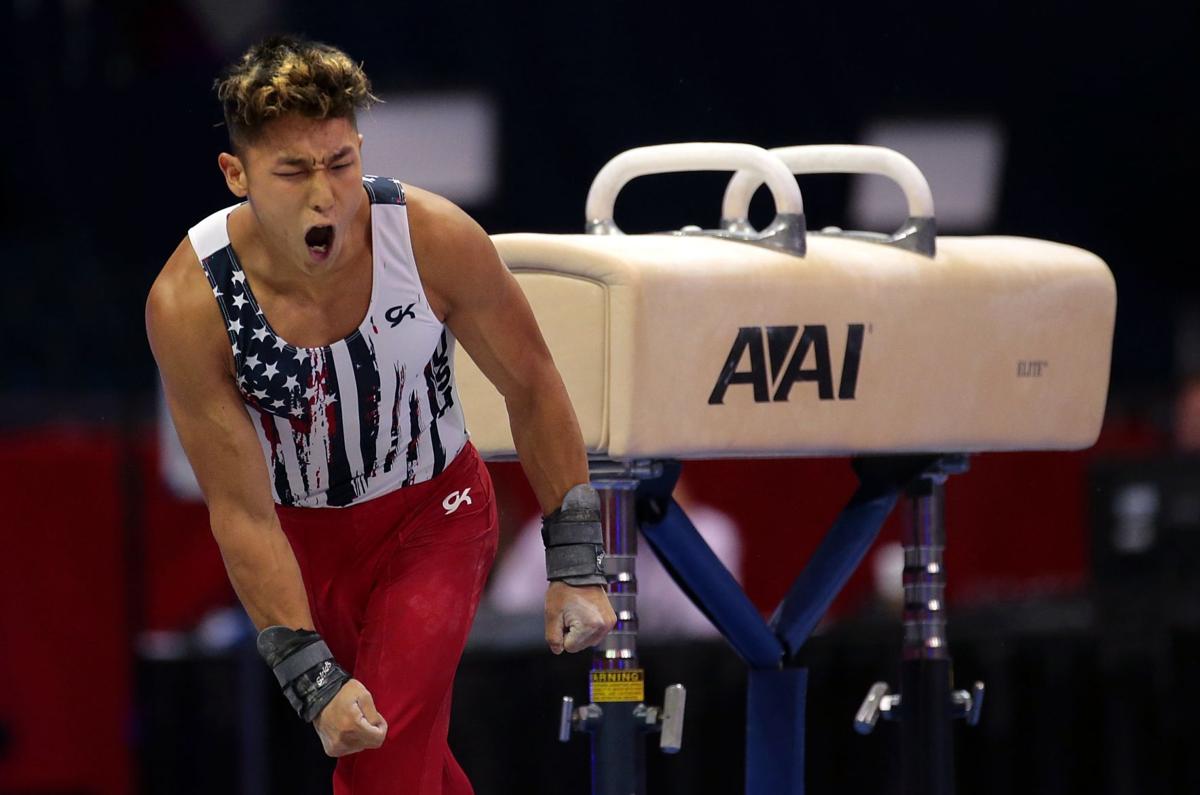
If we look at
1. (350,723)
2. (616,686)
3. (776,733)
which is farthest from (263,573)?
(776,733)

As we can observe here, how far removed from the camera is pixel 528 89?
6746mm

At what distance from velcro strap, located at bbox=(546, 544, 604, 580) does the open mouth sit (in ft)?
1.80

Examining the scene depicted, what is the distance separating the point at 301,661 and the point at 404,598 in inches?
9.1

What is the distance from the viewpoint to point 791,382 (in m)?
3.20

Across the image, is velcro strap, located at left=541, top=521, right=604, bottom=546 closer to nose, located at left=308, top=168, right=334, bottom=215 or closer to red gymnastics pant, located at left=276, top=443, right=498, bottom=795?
red gymnastics pant, located at left=276, top=443, right=498, bottom=795

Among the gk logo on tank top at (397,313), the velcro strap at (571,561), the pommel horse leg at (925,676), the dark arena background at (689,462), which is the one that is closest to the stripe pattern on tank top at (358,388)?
the gk logo on tank top at (397,313)

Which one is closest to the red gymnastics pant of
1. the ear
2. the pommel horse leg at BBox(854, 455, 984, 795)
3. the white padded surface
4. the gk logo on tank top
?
the gk logo on tank top

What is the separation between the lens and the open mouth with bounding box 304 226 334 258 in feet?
7.70

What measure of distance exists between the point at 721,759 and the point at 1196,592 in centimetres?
153

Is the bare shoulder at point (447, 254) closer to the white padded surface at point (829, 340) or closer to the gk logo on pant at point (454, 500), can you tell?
the gk logo on pant at point (454, 500)

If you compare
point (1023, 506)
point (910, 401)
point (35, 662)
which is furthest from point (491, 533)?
point (1023, 506)

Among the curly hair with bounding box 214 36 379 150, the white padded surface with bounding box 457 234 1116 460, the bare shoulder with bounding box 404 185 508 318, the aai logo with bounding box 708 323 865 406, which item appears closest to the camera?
the curly hair with bounding box 214 36 379 150

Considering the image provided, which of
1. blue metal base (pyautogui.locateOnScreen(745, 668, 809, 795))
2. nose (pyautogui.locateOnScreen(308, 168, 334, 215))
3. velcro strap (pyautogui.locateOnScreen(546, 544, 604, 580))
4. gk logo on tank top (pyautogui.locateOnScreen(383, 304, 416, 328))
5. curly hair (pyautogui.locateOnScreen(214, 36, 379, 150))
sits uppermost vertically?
curly hair (pyautogui.locateOnScreen(214, 36, 379, 150))

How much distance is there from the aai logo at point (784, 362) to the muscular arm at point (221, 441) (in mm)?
933
